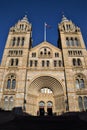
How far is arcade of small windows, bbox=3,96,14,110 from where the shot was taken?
2667cm

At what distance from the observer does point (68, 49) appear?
34875 mm

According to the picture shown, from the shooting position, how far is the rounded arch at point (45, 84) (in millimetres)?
29906

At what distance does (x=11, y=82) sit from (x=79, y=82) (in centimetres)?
1436

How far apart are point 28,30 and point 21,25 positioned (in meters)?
3.26

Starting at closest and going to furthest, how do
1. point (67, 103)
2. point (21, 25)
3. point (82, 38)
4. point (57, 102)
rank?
point (67, 103) < point (57, 102) < point (82, 38) < point (21, 25)

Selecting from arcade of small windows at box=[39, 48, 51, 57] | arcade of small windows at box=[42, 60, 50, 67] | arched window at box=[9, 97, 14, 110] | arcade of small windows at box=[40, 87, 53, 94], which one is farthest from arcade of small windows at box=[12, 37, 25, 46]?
arched window at box=[9, 97, 14, 110]

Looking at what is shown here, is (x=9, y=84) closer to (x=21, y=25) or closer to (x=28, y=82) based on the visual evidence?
(x=28, y=82)

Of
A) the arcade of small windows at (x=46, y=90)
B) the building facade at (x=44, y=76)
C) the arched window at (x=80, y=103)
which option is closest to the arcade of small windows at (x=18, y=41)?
the building facade at (x=44, y=76)

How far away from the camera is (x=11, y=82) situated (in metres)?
29.6

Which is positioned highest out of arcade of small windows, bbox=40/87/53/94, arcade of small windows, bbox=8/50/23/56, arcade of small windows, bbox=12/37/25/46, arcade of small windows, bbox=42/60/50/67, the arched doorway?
arcade of small windows, bbox=12/37/25/46

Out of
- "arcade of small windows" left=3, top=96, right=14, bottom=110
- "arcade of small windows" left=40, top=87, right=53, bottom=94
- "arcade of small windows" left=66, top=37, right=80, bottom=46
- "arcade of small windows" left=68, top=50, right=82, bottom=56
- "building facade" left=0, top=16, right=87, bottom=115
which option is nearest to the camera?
"arcade of small windows" left=3, top=96, right=14, bottom=110

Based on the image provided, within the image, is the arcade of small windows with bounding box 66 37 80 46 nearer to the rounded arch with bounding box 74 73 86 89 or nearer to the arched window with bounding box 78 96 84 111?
the rounded arch with bounding box 74 73 86 89

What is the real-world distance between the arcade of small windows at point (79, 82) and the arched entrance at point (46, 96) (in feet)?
11.2

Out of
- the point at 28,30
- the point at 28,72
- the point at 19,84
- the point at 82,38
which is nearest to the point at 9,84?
the point at 19,84
